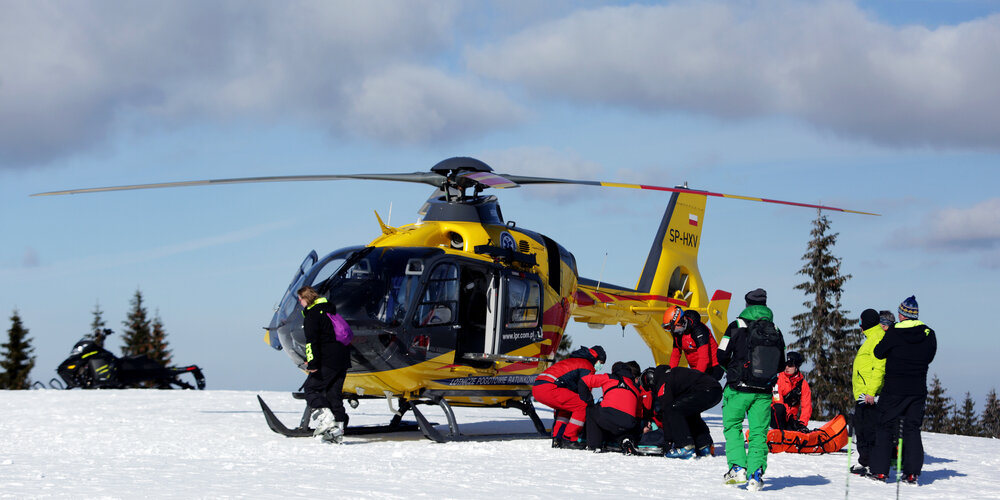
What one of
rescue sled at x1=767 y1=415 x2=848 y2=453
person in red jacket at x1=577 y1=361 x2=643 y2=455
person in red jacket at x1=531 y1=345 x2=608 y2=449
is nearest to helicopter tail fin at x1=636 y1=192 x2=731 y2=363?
rescue sled at x1=767 y1=415 x2=848 y2=453

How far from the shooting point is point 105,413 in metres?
15.0

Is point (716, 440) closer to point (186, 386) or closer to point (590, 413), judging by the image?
point (590, 413)

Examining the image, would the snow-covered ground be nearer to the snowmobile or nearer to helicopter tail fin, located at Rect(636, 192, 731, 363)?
helicopter tail fin, located at Rect(636, 192, 731, 363)

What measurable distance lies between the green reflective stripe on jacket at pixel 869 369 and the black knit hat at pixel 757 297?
66.5 inches

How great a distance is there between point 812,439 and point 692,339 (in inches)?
97.0

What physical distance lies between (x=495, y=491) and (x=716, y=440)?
7053mm

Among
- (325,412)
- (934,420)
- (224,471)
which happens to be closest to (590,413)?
(325,412)

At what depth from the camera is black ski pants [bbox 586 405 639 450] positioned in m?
11.1

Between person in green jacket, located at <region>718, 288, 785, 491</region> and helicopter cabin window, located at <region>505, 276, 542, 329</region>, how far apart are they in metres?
4.25

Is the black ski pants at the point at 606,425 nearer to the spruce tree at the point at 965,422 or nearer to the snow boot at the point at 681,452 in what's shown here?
the snow boot at the point at 681,452

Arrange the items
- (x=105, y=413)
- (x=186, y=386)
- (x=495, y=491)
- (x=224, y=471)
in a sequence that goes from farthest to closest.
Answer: (x=186, y=386)
(x=105, y=413)
(x=224, y=471)
(x=495, y=491)

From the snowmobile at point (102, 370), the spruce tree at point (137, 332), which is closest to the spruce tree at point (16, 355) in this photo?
the spruce tree at point (137, 332)

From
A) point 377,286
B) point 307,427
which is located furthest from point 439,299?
point 307,427

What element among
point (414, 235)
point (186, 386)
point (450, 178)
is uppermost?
point (450, 178)
